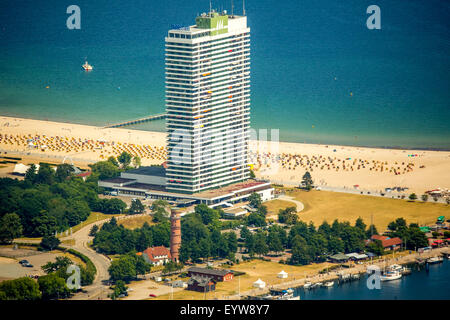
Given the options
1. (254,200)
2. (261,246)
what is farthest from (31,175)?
(261,246)

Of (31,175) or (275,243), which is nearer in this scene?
(275,243)

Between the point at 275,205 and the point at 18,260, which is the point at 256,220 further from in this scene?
the point at 18,260

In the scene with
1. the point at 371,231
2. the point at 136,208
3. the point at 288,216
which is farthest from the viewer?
the point at 136,208

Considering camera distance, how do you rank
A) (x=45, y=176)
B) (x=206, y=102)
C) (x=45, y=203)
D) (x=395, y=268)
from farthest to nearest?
(x=45, y=176), (x=206, y=102), (x=45, y=203), (x=395, y=268)

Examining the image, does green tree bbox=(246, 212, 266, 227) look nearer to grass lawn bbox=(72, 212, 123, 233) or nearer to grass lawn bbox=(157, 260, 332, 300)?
grass lawn bbox=(157, 260, 332, 300)
